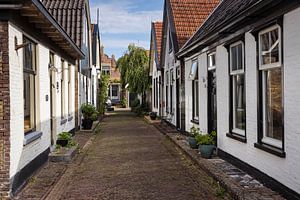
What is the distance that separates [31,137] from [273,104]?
14.7ft

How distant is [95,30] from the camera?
27391 mm

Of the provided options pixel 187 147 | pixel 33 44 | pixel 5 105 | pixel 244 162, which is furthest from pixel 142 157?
pixel 5 105

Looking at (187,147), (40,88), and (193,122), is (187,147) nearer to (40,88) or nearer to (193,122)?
(193,122)

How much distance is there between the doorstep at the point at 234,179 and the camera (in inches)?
234

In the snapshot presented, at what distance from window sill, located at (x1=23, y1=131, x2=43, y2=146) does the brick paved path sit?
3.22ft

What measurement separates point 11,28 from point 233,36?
4.53 metres

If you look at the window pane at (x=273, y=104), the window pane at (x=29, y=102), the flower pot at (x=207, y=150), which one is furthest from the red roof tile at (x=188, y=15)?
the window pane at (x=273, y=104)

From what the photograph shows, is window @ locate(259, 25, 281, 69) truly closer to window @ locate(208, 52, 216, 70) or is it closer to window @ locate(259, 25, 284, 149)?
window @ locate(259, 25, 284, 149)

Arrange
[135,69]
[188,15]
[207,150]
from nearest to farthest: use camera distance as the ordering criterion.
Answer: [207,150] < [188,15] < [135,69]

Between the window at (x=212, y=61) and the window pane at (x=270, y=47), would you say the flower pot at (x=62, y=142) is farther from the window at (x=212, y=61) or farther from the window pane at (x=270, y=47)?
the window pane at (x=270, y=47)

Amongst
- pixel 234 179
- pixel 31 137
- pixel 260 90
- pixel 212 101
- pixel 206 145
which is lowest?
pixel 234 179

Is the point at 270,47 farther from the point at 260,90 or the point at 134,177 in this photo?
the point at 134,177

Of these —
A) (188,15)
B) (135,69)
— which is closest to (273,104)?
(188,15)

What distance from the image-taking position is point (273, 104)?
6535 mm
